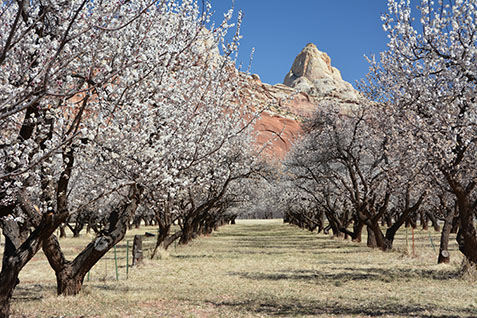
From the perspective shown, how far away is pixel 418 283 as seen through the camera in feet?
45.4

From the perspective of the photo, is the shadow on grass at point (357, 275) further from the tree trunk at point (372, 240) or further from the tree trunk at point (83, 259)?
the tree trunk at point (372, 240)

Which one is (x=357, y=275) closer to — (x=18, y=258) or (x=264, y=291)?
(x=264, y=291)

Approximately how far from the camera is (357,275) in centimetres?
1616

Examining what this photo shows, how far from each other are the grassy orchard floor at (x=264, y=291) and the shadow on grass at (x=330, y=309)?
0.07ft

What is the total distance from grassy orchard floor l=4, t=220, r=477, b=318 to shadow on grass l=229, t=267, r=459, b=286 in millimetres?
34

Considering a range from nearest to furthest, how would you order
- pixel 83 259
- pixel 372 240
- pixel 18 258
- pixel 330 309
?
pixel 18 258 < pixel 330 309 < pixel 83 259 < pixel 372 240

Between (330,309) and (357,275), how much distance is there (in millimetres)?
6183

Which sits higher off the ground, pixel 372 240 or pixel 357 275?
pixel 372 240

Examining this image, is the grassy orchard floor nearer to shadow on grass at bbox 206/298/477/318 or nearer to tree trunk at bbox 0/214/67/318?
shadow on grass at bbox 206/298/477/318

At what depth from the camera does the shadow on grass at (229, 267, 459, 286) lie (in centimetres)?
1502

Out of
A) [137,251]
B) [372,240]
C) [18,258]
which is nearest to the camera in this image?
[18,258]

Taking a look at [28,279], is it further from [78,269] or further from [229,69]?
[229,69]

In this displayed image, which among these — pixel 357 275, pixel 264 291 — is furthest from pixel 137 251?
pixel 357 275

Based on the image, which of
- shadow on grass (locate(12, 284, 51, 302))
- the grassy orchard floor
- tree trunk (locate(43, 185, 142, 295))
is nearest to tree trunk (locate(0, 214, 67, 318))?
the grassy orchard floor
